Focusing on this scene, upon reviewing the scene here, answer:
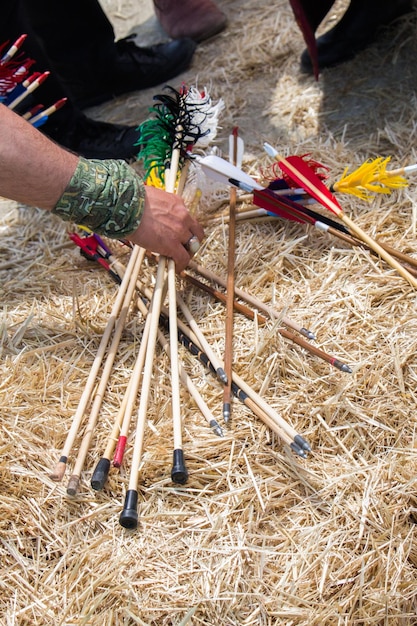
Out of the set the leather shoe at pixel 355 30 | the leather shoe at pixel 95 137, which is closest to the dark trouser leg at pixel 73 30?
the leather shoe at pixel 95 137

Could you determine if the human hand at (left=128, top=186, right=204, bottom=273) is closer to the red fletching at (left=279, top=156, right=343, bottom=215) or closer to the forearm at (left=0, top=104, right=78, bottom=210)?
the forearm at (left=0, top=104, right=78, bottom=210)

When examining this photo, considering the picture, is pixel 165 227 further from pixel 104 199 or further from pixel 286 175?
pixel 286 175

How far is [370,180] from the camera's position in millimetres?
1912

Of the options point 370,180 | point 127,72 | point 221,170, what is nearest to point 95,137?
point 127,72

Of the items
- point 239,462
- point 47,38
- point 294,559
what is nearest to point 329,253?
point 239,462

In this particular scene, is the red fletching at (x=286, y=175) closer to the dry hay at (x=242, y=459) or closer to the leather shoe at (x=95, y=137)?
the dry hay at (x=242, y=459)

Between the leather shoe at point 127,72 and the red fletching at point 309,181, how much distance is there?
1.49 meters

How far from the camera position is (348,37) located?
2.72 metres

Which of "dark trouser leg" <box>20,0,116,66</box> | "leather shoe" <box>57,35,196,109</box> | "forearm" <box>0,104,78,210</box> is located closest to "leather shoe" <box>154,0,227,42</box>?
"leather shoe" <box>57,35,196,109</box>

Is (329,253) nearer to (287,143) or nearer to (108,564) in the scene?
(287,143)

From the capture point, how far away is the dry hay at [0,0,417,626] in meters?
1.29

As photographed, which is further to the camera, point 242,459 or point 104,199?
point 104,199

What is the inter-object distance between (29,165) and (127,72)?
1804 mm

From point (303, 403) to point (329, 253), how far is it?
0.61 m
